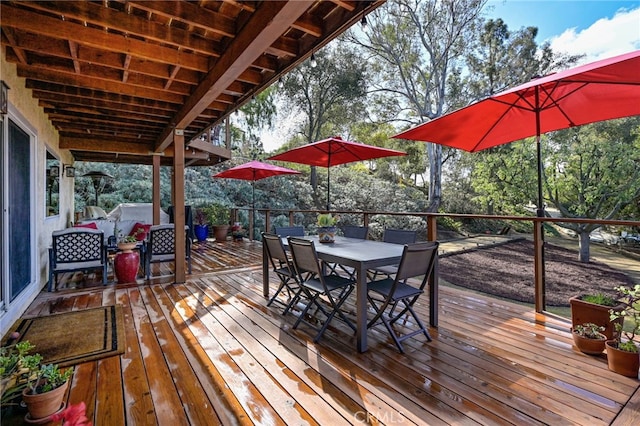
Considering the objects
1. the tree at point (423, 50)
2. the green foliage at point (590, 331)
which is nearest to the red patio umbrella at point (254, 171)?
the green foliage at point (590, 331)

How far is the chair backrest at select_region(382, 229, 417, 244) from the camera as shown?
378 cm

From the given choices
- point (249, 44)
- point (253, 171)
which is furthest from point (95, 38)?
point (253, 171)

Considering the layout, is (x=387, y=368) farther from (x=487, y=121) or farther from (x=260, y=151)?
(x=260, y=151)

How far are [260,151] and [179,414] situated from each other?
14794 millimetres

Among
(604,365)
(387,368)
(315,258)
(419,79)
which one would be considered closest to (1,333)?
(315,258)

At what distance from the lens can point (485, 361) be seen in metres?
2.41

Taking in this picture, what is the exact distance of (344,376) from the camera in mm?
2217

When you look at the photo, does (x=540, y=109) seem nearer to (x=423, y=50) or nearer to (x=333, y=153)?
(x=333, y=153)

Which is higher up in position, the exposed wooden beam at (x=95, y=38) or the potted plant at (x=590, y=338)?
the exposed wooden beam at (x=95, y=38)

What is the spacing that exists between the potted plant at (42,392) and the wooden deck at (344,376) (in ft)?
0.67

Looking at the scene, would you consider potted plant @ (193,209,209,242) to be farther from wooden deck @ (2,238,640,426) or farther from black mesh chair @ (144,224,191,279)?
wooden deck @ (2,238,640,426)

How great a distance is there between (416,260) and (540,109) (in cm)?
194

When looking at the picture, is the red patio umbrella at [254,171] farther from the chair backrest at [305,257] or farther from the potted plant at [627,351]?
the potted plant at [627,351]

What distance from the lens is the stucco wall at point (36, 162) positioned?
10.4 feet
